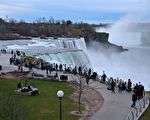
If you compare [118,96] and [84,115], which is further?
[118,96]

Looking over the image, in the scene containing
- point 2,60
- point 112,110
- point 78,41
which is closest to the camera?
point 112,110

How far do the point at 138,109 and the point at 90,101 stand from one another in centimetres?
507

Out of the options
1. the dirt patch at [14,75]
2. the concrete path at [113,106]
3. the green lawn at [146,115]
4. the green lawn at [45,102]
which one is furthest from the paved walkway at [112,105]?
the dirt patch at [14,75]

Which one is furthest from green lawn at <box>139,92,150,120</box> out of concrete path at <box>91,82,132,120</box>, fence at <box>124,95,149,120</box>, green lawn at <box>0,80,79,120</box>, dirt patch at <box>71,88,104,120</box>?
green lawn at <box>0,80,79,120</box>

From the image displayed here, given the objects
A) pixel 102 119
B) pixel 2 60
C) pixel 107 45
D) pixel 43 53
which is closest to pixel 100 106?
pixel 102 119

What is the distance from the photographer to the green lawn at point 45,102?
85.2 feet

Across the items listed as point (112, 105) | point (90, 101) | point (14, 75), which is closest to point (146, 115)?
point (112, 105)

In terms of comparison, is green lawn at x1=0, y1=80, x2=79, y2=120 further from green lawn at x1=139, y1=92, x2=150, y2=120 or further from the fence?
green lawn at x1=139, y1=92, x2=150, y2=120

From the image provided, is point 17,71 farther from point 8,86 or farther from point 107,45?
point 107,45

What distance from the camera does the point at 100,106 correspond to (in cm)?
2922

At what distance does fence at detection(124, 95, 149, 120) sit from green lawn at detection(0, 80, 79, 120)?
147 inches

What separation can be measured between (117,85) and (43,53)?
26.0 meters

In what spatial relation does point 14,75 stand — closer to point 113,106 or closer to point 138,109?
point 113,106

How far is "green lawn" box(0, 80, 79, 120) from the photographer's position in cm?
2597
